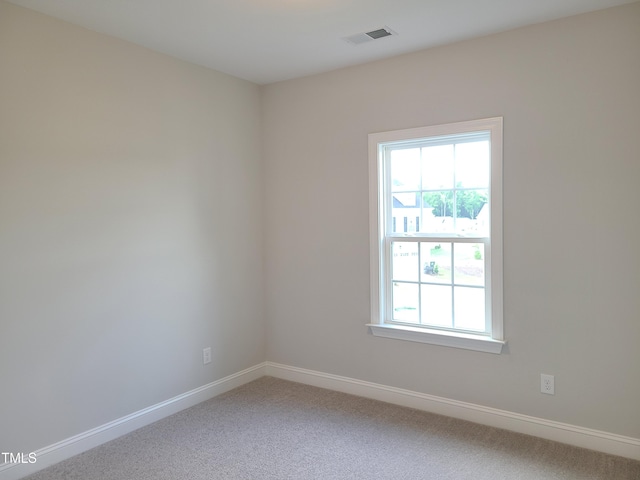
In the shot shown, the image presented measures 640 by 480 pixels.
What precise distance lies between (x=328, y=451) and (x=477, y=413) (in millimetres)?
1043

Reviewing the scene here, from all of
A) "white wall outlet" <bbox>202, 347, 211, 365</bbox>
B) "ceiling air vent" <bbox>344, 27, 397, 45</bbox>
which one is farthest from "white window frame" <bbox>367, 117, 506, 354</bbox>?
"white wall outlet" <bbox>202, 347, 211, 365</bbox>

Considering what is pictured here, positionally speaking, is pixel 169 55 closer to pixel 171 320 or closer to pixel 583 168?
pixel 171 320

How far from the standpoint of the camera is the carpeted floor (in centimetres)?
246

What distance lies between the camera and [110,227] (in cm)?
287

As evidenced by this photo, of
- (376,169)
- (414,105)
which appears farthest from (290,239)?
(414,105)

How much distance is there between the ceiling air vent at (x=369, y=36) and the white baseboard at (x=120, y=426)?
270cm

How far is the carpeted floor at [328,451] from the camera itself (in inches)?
96.9

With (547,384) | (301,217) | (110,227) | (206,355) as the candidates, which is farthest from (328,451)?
(110,227)

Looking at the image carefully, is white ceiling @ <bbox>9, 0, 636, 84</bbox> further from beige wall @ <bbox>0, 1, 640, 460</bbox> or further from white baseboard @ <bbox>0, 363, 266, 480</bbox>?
white baseboard @ <bbox>0, 363, 266, 480</bbox>

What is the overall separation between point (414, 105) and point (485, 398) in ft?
6.68

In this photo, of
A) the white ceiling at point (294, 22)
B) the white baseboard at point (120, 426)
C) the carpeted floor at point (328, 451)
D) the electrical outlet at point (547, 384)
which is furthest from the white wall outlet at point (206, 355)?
the electrical outlet at point (547, 384)

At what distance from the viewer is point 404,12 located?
255cm

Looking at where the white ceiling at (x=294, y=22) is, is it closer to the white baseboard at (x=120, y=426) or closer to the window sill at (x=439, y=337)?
the window sill at (x=439, y=337)

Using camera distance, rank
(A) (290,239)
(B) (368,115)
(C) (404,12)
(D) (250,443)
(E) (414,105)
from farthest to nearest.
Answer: (A) (290,239), (B) (368,115), (E) (414,105), (D) (250,443), (C) (404,12)
